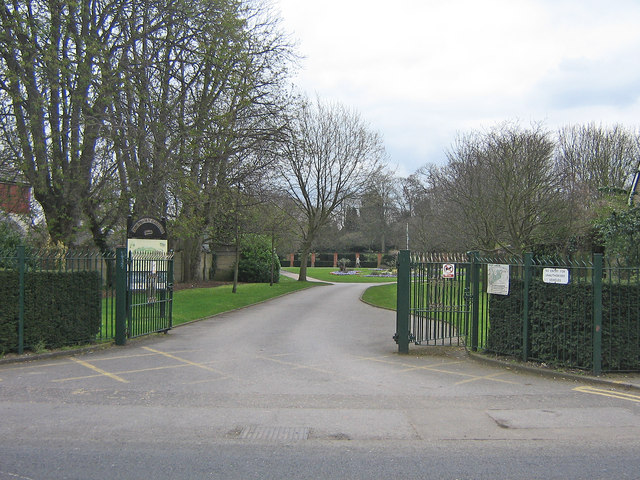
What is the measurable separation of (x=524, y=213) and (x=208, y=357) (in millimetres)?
16588

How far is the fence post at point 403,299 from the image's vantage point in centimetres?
1027

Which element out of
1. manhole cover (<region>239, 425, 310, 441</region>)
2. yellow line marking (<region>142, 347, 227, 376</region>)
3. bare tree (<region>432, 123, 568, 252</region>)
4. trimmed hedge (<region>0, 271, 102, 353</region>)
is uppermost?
bare tree (<region>432, 123, 568, 252</region>)

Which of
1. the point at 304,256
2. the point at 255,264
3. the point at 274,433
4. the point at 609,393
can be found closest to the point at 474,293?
the point at 609,393

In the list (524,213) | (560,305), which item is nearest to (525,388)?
(560,305)

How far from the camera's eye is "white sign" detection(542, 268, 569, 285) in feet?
28.1

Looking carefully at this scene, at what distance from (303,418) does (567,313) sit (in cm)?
499

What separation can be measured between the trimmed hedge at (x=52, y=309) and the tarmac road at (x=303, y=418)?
0.59 meters

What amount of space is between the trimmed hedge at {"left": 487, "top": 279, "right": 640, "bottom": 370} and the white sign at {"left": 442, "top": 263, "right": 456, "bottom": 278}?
5.49 feet

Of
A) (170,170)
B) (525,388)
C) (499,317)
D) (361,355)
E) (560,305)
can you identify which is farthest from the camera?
(170,170)

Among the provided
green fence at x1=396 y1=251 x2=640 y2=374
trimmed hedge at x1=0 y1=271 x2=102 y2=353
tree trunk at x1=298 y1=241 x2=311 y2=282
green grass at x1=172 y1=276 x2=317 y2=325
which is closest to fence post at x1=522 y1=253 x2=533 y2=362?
green fence at x1=396 y1=251 x2=640 y2=374

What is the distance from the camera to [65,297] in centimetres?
1002

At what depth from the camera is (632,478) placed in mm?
4477

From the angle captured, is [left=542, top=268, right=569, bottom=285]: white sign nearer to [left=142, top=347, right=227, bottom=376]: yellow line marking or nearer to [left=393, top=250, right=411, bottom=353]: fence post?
[left=393, top=250, right=411, bottom=353]: fence post

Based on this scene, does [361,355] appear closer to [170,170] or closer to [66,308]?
[66,308]
